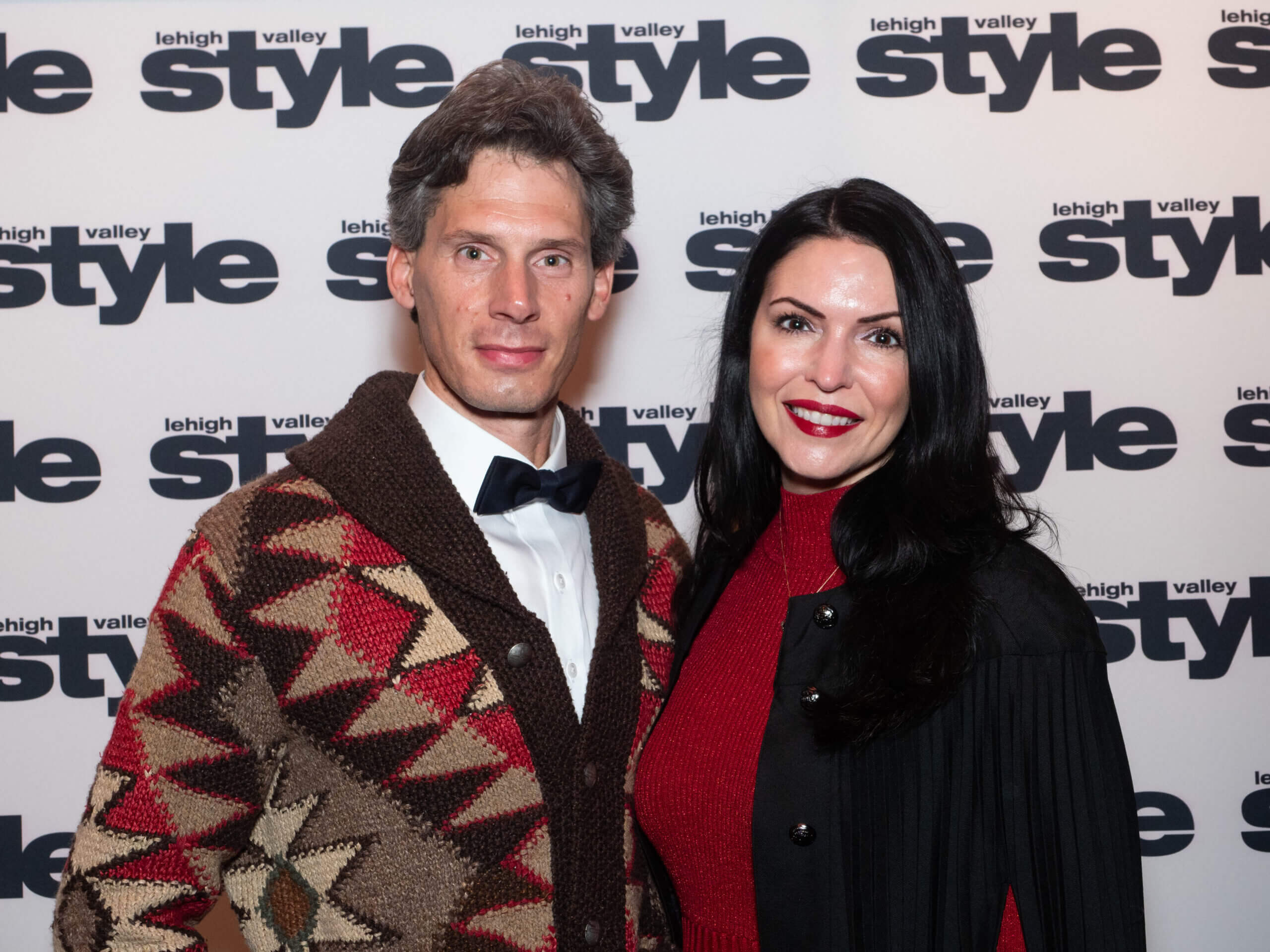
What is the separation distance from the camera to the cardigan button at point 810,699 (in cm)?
164

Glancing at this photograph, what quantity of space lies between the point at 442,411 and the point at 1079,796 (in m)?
1.14

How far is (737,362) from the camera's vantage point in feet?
6.75

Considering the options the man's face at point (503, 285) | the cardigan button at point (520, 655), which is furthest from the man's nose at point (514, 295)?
the cardigan button at point (520, 655)

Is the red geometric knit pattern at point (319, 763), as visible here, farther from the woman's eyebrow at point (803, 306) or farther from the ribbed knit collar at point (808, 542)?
the woman's eyebrow at point (803, 306)

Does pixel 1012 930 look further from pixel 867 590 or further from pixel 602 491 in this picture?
pixel 602 491

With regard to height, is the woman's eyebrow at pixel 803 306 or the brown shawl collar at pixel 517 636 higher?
the woman's eyebrow at pixel 803 306

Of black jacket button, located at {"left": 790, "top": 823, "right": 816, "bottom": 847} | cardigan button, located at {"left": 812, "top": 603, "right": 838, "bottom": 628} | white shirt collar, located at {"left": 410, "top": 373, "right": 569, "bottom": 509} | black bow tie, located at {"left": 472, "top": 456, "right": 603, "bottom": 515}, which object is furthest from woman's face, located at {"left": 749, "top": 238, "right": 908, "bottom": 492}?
black jacket button, located at {"left": 790, "top": 823, "right": 816, "bottom": 847}

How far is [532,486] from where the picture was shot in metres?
1.77

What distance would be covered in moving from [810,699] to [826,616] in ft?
0.48

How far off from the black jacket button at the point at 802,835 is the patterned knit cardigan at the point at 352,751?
0.95 ft

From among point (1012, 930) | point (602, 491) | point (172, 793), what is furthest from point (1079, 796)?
point (172, 793)

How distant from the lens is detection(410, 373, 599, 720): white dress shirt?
5.74 ft

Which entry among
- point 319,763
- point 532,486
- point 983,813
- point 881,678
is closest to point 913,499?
point 881,678

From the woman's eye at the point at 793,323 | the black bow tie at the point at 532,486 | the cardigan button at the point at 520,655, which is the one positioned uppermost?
the woman's eye at the point at 793,323
